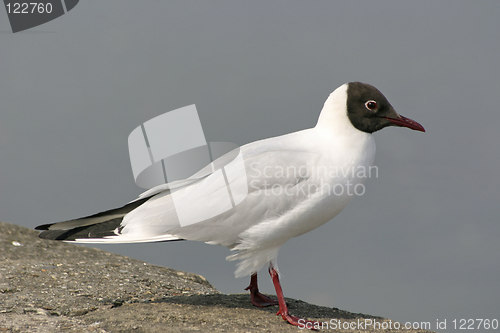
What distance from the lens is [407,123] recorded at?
6711 millimetres

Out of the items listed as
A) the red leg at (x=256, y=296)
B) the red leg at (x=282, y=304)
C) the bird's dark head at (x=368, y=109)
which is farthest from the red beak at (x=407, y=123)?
the red leg at (x=256, y=296)

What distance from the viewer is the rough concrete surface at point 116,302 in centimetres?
638

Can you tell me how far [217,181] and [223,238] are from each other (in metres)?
0.57

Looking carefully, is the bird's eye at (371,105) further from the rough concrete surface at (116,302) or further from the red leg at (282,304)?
the rough concrete surface at (116,302)

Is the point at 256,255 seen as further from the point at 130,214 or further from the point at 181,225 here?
the point at 130,214

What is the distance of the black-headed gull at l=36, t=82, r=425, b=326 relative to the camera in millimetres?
6188

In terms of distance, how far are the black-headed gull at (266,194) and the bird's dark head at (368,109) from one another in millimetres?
10

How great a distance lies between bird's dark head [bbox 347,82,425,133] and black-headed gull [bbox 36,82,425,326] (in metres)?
0.01

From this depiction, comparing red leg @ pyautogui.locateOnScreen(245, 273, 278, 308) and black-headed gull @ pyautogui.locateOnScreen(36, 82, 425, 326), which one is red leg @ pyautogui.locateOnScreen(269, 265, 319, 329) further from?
red leg @ pyautogui.locateOnScreen(245, 273, 278, 308)

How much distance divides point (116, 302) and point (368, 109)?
12.0ft

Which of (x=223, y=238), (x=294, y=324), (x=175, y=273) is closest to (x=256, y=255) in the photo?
(x=223, y=238)

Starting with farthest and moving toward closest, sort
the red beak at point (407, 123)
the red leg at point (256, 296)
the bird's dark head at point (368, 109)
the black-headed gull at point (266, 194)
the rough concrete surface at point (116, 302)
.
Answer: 1. the red leg at point (256, 296)
2. the red beak at point (407, 123)
3. the bird's dark head at point (368, 109)
4. the rough concrete surface at point (116, 302)
5. the black-headed gull at point (266, 194)

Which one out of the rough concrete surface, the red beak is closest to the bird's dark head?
the red beak

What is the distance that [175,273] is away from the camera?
9992mm
